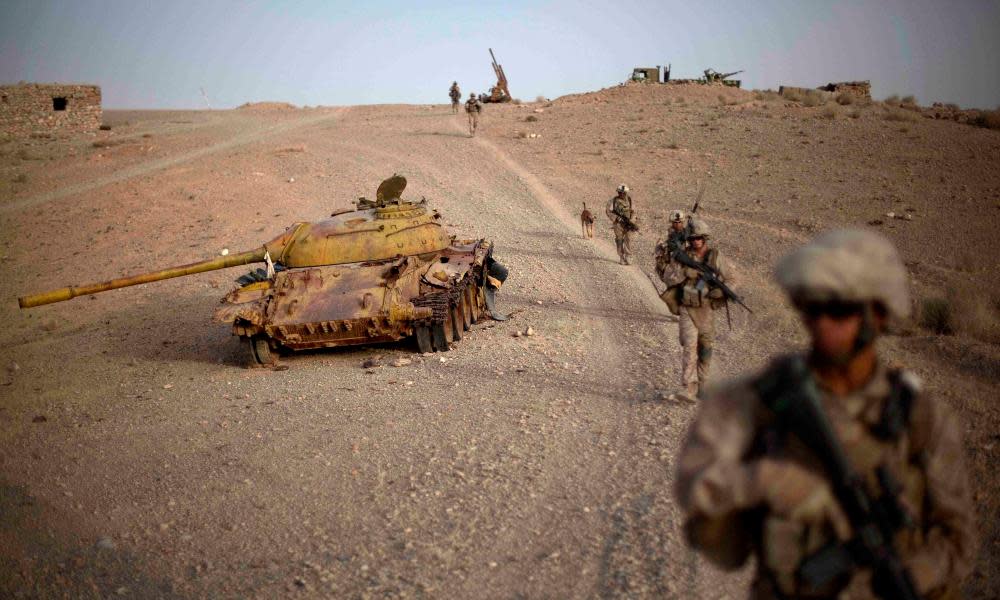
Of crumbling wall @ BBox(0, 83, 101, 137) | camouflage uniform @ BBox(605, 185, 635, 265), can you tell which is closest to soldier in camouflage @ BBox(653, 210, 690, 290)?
camouflage uniform @ BBox(605, 185, 635, 265)

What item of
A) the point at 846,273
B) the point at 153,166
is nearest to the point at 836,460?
the point at 846,273

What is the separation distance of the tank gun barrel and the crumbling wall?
29129 millimetres

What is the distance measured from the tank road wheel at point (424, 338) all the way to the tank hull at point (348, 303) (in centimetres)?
4

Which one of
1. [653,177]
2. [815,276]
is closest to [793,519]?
[815,276]

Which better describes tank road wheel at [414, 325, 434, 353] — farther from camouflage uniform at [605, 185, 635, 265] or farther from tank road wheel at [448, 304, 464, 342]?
camouflage uniform at [605, 185, 635, 265]

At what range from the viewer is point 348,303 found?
9312mm

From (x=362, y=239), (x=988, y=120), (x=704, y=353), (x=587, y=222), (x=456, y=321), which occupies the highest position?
(x=988, y=120)

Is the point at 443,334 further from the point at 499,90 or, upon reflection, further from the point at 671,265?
the point at 499,90

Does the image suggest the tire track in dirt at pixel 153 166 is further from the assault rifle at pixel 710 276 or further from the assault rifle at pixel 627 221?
the assault rifle at pixel 710 276

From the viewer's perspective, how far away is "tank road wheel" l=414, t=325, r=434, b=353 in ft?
30.8

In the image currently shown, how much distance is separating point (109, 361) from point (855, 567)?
1033cm

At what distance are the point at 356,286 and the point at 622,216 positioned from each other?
6079mm

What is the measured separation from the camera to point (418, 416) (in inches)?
291

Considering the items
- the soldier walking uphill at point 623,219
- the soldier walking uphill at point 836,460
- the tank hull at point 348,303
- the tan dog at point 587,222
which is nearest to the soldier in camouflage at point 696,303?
the tank hull at point 348,303
